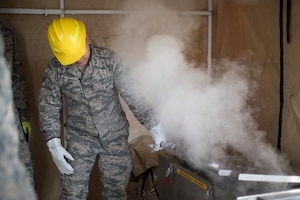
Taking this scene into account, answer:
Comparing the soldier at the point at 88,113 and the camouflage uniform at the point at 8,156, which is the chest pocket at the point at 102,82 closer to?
the soldier at the point at 88,113

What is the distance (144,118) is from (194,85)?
809 mm

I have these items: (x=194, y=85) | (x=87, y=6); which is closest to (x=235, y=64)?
(x=194, y=85)

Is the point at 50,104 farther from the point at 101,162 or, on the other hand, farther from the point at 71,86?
the point at 101,162

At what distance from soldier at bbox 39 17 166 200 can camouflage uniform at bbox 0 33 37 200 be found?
1585 mm

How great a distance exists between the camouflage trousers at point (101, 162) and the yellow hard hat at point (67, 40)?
0.51 meters

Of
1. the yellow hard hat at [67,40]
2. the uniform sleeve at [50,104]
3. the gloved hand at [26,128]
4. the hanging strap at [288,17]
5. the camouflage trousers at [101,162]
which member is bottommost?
the camouflage trousers at [101,162]

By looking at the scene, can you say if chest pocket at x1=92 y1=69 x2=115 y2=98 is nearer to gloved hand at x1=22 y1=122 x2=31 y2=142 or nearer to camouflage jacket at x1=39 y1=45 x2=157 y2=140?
camouflage jacket at x1=39 y1=45 x2=157 y2=140

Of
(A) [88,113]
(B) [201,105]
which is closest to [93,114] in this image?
(A) [88,113]

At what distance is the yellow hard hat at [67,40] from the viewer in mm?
2125

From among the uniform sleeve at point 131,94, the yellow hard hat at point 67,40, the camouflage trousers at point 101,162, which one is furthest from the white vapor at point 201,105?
the yellow hard hat at point 67,40

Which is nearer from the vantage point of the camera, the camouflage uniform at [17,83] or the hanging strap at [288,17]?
the hanging strap at [288,17]

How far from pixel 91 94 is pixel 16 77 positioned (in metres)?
0.67

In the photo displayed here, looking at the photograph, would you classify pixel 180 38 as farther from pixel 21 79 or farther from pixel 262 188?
pixel 262 188

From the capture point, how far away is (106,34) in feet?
9.86
